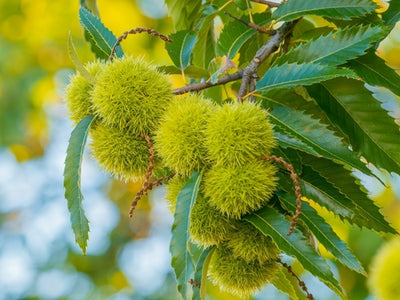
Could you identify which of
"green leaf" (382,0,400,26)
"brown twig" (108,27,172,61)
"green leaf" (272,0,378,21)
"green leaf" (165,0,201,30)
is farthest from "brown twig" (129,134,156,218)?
"green leaf" (165,0,201,30)

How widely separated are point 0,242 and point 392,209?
277cm

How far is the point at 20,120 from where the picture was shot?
3646 mm

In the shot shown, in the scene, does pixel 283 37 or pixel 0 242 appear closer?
pixel 283 37

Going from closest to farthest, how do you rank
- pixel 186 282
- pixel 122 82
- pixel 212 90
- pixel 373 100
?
pixel 186 282 < pixel 122 82 < pixel 373 100 < pixel 212 90

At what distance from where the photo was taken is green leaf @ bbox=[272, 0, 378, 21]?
126cm

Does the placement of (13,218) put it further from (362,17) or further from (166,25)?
(362,17)

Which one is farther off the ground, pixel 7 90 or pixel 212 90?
pixel 212 90

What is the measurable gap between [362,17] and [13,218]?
344cm

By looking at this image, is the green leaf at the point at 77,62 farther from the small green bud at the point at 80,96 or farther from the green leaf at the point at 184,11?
the green leaf at the point at 184,11

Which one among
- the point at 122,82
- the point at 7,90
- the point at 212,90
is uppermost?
the point at 122,82

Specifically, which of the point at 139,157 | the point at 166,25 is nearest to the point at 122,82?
the point at 139,157

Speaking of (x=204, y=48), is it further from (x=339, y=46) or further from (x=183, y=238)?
(x=183, y=238)

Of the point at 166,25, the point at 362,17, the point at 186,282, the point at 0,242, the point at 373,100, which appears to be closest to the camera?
the point at 186,282

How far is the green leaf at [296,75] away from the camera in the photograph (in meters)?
1.06
